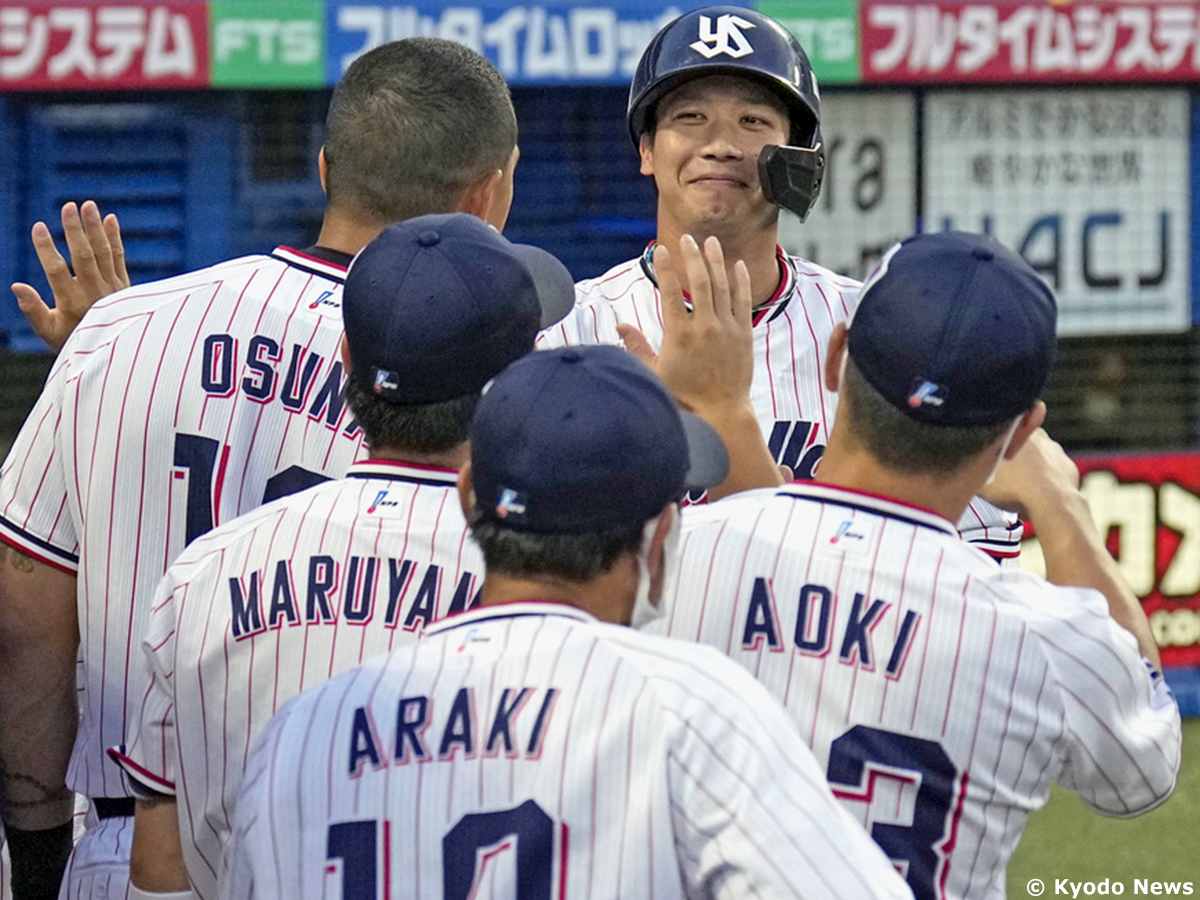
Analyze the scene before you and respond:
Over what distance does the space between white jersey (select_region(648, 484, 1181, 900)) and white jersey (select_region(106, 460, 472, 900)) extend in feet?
1.01

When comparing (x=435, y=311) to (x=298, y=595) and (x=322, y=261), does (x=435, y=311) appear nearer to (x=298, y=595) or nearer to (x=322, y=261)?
(x=298, y=595)

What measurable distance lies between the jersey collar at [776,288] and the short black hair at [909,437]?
1032 millimetres

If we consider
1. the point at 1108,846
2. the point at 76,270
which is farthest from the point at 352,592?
the point at 1108,846

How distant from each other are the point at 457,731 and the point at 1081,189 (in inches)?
252

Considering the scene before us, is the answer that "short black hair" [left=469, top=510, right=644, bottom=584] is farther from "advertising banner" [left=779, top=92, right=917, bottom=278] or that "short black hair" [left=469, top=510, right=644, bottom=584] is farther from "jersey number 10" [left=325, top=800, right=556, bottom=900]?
"advertising banner" [left=779, top=92, right=917, bottom=278]

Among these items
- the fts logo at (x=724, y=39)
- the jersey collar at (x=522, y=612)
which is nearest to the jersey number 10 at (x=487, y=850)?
the jersey collar at (x=522, y=612)

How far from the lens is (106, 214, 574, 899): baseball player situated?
2.11 meters

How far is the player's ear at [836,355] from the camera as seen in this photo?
7.20ft

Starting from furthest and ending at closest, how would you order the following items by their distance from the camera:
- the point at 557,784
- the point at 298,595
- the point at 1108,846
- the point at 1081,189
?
the point at 1081,189
the point at 1108,846
the point at 298,595
the point at 557,784

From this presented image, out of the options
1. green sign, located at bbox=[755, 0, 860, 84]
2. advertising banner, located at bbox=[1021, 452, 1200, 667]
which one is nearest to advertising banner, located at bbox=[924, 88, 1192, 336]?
green sign, located at bbox=[755, 0, 860, 84]

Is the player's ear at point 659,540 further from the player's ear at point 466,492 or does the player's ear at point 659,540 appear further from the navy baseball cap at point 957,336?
the navy baseball cap at point 957,336

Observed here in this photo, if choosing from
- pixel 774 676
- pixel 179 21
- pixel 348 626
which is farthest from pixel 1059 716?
pixel 179 21

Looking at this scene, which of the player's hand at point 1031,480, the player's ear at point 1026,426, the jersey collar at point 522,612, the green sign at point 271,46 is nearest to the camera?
the jersey collar at point 522,612

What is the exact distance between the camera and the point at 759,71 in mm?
3145
